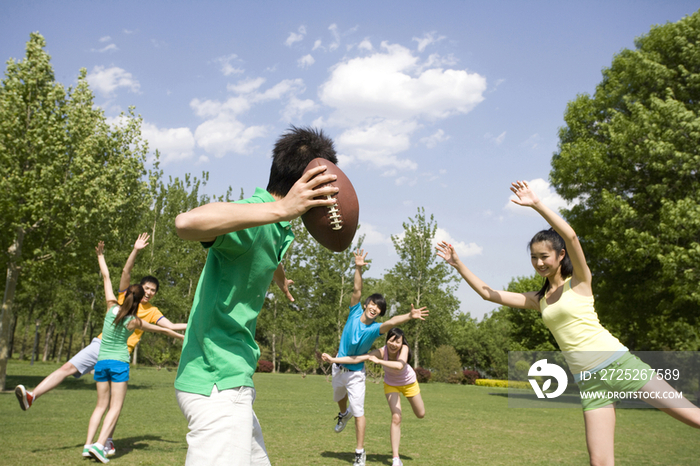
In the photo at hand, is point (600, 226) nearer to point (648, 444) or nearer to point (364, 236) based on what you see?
point (648, 444)

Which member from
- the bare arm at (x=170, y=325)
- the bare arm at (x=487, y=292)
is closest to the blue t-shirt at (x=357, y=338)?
the bare arm at (x=170, y=325)

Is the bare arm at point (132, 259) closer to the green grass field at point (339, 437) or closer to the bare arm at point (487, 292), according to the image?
the green grass field at point (339, 437)

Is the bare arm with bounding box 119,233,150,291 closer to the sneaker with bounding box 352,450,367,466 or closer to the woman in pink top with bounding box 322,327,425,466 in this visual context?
the woman in pink top with bounding box 322,327,425,466

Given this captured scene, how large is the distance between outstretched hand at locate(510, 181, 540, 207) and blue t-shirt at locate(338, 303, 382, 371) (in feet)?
13.0

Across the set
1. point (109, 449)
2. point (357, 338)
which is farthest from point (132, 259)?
point (357, 338)

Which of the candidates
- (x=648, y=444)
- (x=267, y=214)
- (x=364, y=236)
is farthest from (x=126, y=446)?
(x=364, y=236)

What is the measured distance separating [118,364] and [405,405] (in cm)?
1152

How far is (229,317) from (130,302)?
205 inches

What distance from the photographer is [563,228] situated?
4031mm

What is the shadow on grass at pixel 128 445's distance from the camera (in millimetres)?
7308

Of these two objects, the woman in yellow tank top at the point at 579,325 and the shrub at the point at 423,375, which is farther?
the shrub at the point at 423,375

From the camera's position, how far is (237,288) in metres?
2.47

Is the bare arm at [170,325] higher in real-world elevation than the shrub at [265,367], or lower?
higher

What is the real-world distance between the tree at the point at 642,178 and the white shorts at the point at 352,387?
43.0ft
